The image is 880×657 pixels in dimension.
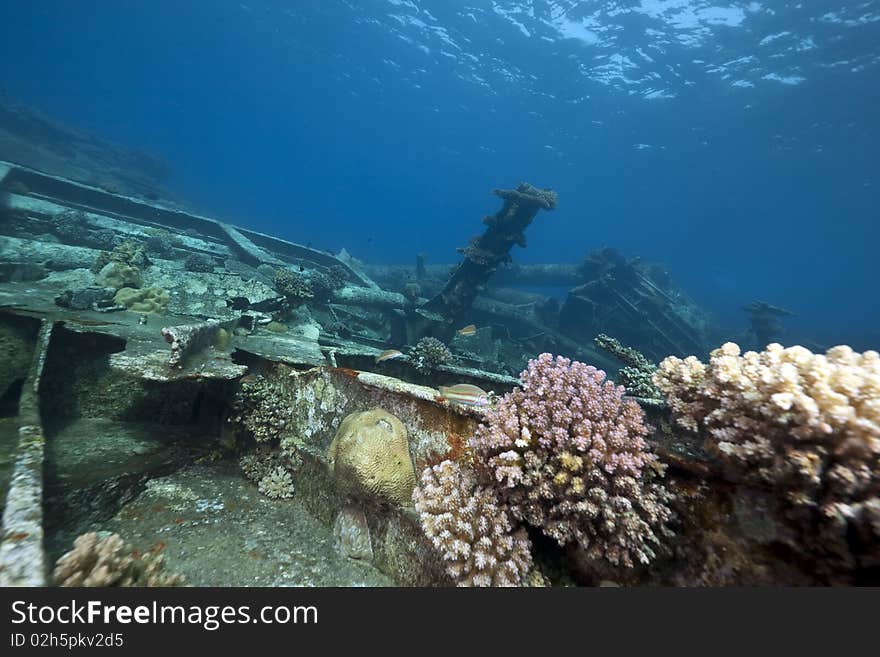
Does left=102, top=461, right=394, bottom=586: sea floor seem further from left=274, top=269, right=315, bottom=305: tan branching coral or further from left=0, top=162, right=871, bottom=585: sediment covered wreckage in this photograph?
left=274, top=269, right=315, bottom=305: tan branching coral

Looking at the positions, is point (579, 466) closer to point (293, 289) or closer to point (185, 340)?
point (185, 340)

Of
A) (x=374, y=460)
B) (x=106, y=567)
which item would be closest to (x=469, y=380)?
(x=374, y=460)

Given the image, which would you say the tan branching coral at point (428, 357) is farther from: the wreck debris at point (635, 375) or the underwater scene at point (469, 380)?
the wreck debris at point (635, 375)

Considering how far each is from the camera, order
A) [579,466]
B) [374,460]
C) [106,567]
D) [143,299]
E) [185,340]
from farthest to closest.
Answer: [143,299], [185,340], [374,460], [579,466], [106,567]

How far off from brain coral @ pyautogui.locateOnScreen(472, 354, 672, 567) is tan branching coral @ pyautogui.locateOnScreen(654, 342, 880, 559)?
653 mm

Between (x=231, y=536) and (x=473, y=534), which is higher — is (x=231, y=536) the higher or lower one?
the lower one

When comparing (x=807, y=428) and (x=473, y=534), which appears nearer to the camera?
(x=807, y=428)

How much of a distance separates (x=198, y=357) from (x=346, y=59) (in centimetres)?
8283

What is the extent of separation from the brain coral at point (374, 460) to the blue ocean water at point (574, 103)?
26086mm

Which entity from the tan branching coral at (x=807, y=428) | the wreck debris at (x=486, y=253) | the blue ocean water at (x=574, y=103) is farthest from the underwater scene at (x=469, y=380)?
the blue ocean water at (x=574, y=103)

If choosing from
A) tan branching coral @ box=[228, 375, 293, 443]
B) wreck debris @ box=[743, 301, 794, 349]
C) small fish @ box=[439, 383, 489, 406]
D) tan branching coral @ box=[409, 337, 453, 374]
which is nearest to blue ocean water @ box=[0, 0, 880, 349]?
wreck debris @ box=[743, 301, 794, 349]

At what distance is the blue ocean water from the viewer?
28.5m

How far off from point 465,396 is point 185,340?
4.18 m

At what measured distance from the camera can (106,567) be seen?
281 cm
